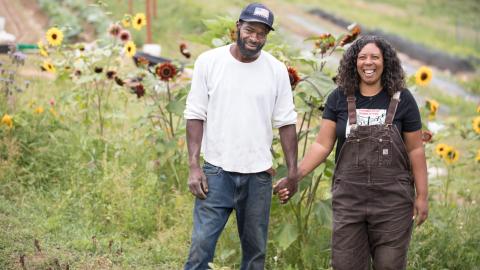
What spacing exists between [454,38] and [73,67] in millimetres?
18713

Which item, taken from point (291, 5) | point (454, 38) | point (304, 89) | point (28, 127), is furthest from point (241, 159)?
point (291, 5)

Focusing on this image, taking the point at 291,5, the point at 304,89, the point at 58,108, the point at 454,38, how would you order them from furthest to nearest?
the point at 291,5
the point at 454,38
the point at 58,108
the point at 304,89

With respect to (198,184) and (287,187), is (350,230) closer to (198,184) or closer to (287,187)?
(287,187)

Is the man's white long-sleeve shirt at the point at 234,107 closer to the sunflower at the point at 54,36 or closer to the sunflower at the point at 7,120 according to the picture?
the sunflower at the point at 7,120

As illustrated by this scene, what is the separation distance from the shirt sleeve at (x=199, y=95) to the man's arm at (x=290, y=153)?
454mm

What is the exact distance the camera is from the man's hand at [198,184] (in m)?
3.67

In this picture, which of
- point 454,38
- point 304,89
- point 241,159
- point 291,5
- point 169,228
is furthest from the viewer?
point 291,5

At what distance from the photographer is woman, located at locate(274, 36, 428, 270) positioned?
11.7 feet

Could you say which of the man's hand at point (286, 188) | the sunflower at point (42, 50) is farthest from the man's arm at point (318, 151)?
the sunflower at point (42, 50)

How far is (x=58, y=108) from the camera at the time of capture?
6926mm

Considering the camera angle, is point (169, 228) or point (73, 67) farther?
point (73, 67)

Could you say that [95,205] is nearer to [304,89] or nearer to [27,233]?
[27,233]

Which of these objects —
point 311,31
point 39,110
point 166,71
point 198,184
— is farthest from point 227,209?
A: point 311,31

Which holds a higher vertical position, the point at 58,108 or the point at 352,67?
the point at 352,67
